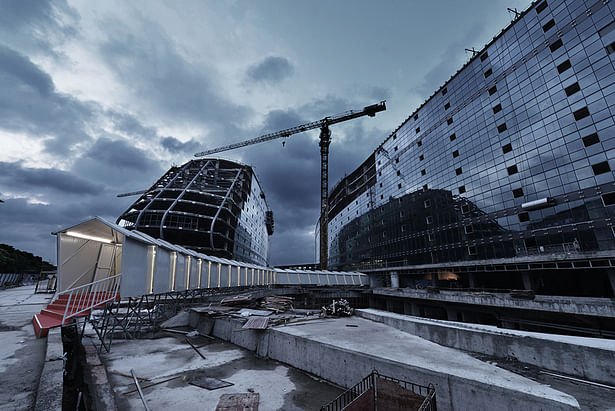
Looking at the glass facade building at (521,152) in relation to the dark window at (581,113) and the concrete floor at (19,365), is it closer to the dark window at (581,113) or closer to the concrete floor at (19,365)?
the dark window at (581,113)

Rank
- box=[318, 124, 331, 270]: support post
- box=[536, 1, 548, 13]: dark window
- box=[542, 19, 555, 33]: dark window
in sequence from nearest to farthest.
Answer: box=[542, 19, 555, 33]: dark window
box=[536, 1, 548, 13]: dark window
box=[318, 124, 331, 270]: support post

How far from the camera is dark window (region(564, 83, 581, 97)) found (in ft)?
107

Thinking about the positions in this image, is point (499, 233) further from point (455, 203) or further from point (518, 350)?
point (518, 350)

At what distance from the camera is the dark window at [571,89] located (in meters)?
32.6

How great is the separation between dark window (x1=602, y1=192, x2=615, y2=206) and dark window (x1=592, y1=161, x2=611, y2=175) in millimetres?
2729

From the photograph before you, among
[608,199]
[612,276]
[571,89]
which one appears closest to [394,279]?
[612,276]

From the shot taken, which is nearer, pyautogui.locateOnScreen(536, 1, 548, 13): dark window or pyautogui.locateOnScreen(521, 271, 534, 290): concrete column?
pyautogui.locateOnScreen(521, 271, 534, 290): concrete column

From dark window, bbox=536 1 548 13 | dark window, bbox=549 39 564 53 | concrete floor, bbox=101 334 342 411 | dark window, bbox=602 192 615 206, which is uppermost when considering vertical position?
dark window, bbox=536 1 548 13

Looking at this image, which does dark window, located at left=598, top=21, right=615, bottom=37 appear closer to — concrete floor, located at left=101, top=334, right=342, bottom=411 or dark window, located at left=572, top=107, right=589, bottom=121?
dark window, located at left=572, top=107, right=589, bottom=121

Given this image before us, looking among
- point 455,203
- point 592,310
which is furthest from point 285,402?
point 455,203

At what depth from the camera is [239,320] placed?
1430cm

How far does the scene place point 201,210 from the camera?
67.6m

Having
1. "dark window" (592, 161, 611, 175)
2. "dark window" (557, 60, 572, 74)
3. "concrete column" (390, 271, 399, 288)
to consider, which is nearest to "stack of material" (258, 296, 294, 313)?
"dark window" (592, 161, 611, 175)

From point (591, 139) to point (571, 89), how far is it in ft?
25.7
